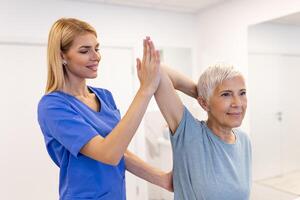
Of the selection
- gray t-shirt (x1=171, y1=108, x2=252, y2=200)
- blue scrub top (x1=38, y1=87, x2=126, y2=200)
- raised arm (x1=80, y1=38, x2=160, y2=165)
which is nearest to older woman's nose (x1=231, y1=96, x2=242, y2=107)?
gray t-shirt (x1=171, y1=108, x2=252, y2=200)

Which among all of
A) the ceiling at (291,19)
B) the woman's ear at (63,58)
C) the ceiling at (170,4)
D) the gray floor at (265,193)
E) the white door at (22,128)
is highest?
the ceiling at (170,4)

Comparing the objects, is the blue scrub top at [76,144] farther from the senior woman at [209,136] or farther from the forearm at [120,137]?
the senior woman at [209,136]

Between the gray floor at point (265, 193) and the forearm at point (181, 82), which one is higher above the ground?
the forearm at point (181, 82)

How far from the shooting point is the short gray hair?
0.94 meters

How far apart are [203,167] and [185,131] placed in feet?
0.41

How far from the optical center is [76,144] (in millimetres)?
823

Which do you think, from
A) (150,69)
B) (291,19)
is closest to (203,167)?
(150,69)

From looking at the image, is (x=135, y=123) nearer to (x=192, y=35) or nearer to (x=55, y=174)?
(x=55, y=174)

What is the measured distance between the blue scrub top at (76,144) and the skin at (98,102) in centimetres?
4

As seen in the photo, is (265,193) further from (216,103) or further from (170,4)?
(170,4)

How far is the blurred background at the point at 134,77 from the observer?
7.39 feet

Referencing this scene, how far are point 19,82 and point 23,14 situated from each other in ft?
1.93

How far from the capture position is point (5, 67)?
2.37 m

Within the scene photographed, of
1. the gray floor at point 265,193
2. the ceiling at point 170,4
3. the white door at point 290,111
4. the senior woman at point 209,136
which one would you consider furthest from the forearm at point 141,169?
the ceiling at point 170,4
